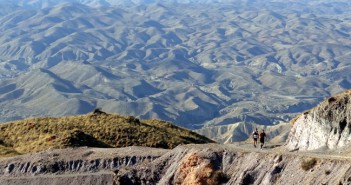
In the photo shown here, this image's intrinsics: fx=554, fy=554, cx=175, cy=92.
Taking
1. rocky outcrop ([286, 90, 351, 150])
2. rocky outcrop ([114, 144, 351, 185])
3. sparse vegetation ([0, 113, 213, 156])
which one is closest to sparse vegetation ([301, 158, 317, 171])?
rocky outcrop ([114, 144, 351, 185])

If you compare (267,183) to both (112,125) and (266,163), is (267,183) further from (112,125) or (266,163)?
(112,125)

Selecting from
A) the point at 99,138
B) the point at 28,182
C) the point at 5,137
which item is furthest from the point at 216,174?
the point at 5,137

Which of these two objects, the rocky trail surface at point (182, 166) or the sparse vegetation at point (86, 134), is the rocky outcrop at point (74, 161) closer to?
the rocky trail surface at point (182, 166)

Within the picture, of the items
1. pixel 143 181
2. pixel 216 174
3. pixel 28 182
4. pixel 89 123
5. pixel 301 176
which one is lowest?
pixel 89 123

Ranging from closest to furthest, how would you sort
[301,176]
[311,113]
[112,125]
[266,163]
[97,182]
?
[301,176]
[266,163]
[311,113]
[97,182]
[112,125]

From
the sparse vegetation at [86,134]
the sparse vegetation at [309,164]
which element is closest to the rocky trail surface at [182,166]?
the sparse vegetation at [309,164]
